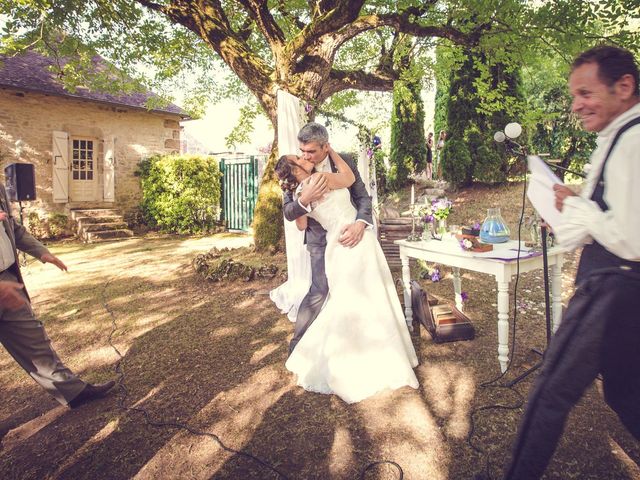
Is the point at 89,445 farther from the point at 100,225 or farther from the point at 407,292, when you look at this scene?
the point at 100,225

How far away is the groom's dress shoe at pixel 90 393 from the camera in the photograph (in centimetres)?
290

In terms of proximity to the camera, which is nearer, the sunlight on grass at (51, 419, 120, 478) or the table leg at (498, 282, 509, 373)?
the sunlight on grass at (51, 419, 120, 478)

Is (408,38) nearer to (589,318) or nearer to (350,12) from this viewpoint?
(350,12)

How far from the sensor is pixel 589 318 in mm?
1477

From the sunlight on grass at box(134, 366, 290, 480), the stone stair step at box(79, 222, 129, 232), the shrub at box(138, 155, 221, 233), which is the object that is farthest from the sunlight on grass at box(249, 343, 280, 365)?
the stone stair step at box(79, 222, 129, 232)

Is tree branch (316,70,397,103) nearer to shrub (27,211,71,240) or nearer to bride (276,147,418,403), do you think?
bride (276,147,418,403)

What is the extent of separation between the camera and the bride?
9.73 feet

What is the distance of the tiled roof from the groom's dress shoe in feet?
29.3

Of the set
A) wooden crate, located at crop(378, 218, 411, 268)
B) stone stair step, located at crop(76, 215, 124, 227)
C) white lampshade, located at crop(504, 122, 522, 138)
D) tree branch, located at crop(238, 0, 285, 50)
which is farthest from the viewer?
stone stair step, located at crop(76, 215, 124, 227)

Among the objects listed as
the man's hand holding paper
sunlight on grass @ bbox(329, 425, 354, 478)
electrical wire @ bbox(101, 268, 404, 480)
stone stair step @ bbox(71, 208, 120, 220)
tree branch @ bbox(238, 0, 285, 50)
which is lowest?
electrical wire @ bbox(101, 268, 404, 480)

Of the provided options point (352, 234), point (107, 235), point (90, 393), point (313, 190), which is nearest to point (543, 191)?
point (352, 234)

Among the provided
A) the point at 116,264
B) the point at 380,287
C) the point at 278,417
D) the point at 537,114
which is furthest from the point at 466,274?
the point at 116,264

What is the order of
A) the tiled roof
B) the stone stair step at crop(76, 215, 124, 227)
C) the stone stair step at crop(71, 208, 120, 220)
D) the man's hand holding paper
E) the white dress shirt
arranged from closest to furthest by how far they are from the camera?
1. the white dress shirt
2. the man's hand holding paper
3. the tiled roof
4. the stone stair step at crop(76, 215, 124, 227)
5. the stone stair step at crop(71, 208, 120, 220)

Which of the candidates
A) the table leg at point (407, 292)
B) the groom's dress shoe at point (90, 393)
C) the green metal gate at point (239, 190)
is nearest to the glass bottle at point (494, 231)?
the table leg at point (407, 292)
